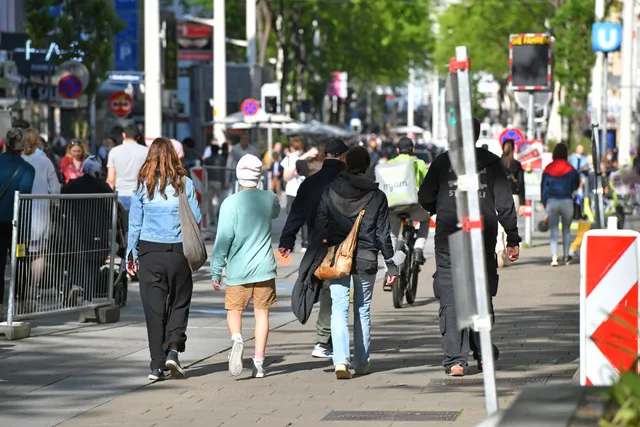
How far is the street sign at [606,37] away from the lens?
1474 inches

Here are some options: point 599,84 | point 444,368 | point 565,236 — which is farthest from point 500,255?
point 599,84

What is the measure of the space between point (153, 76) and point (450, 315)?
721 inches

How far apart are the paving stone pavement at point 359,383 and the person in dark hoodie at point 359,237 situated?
33cm

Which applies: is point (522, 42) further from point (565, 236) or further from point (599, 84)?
point (599, 84)

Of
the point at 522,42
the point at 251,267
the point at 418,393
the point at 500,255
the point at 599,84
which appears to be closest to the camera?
the point at 418,393

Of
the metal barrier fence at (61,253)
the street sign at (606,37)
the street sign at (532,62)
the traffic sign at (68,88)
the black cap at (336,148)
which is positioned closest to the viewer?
the black cap at (336,148)

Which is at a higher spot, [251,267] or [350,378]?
[251,267]

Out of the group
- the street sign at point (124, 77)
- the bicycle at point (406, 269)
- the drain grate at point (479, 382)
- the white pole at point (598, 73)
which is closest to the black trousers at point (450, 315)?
the drain grate at point (479, 382)

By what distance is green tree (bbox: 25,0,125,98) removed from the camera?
112ft

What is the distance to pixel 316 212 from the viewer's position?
10758 mm

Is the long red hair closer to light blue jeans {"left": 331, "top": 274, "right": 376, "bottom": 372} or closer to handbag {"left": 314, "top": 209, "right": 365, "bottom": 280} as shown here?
handbag {"left": 314, "top": 209, "right": 365, "bottom": 280}

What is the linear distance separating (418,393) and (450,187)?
1.57 metres

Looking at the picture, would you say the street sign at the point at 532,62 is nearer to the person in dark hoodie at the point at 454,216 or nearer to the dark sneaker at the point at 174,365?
the person in dark hoodie at the point at 454,216

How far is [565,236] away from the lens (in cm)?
2178
